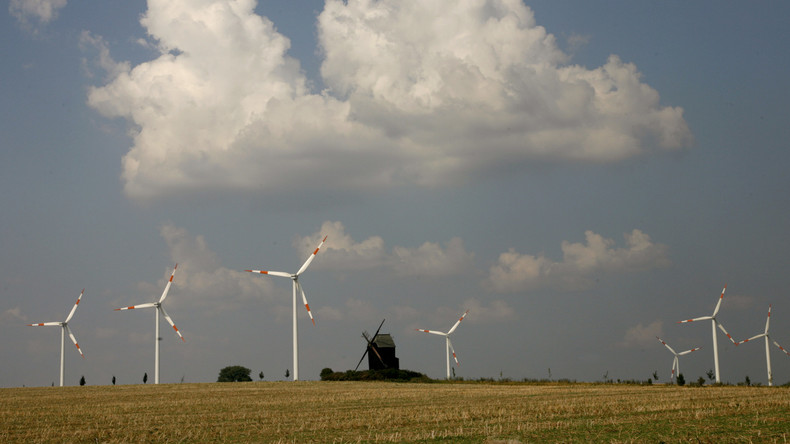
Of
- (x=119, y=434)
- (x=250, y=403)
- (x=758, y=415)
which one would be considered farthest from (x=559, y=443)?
(x=250, y=403)

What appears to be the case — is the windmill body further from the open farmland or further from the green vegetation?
the open farmland

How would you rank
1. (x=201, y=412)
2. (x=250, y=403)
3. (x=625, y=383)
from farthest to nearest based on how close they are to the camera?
1. (x=625, y=383)
2. (x=250, y=403)
3. (x=201, y=412)

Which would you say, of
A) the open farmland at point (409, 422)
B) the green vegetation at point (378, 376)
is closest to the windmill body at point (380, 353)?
the green vegetation at point (378, 376)

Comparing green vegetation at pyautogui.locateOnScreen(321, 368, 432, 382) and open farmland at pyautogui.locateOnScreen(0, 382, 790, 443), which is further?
green vegetation at pyautogui.locateOnScreen(321, 368, 432, 382)

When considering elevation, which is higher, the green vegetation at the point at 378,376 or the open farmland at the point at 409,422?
the open farmland at the point at 409,422

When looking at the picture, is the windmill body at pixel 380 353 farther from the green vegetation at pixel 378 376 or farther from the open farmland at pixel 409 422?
the open farmland at pixel 409 422

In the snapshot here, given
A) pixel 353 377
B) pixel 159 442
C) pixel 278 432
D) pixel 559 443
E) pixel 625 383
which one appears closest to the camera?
pixel 559 443

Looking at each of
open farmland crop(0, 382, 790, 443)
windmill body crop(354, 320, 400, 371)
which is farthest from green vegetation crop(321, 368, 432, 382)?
open farmland crop(0, 382, 790, 443)

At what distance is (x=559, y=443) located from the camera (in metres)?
28.5

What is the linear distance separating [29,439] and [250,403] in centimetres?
2467

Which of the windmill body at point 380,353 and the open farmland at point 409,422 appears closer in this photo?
the open farmland at point 409,422

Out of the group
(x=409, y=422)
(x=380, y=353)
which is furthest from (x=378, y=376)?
(x=409, y=422)

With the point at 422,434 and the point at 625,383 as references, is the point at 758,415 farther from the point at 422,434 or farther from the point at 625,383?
the point at 625,383

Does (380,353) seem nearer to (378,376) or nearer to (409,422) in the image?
(378,376)
